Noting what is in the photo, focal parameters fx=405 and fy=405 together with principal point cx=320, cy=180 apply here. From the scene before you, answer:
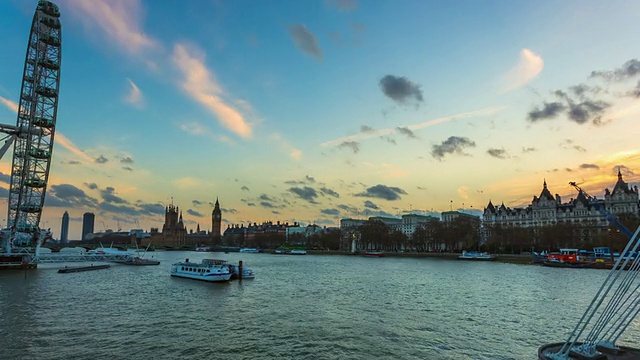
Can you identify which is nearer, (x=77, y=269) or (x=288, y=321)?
(x=288, y=321)

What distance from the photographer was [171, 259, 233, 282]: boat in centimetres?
6253

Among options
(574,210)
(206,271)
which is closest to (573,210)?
(574,210)

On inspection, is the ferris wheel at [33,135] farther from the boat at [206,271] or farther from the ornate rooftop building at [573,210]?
the ornate rooftop building at [573,210]

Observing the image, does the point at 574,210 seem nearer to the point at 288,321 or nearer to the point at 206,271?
the point at 206,271

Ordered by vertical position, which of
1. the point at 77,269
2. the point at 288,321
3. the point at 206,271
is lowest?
the point at 77,269

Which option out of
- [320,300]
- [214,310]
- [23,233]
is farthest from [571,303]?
[23,233]

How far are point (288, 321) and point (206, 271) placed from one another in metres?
36.2

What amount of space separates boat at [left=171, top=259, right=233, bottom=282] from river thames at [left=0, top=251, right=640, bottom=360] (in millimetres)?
6626

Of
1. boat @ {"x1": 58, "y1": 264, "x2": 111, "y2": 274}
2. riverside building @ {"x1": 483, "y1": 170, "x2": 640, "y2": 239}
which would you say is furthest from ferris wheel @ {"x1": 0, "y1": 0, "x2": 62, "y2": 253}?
riverside building @ {"x1": 483, "y1": 170, "x2": 640, "y2": 239}

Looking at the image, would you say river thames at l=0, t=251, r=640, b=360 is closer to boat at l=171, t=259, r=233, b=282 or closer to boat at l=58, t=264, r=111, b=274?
boat at l=171, t=259, r=233, b=282

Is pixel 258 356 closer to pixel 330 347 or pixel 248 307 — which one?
pixel 330 347

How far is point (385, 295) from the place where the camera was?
47156 millimetres

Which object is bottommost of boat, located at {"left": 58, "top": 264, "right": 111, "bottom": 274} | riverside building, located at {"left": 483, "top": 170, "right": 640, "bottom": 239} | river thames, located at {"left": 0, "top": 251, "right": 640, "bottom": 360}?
boat, located at {"left": 58, "top": 264, "right": 111, "bottom": 274}

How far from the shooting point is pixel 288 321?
33188 millimetres
